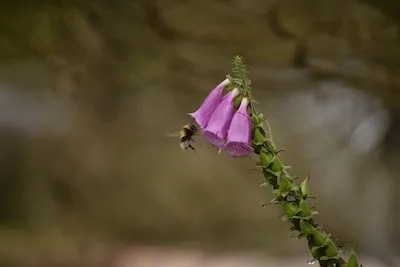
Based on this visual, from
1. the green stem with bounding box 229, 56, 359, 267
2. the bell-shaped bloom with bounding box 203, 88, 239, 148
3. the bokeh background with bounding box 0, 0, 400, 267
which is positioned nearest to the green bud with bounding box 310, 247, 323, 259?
the green stem with bounding box 229, 56, 359, 267

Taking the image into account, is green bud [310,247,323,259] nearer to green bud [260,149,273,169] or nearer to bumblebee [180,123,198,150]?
green bud [260,149,273,169]

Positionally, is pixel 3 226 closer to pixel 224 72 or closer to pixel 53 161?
pixel 53 161

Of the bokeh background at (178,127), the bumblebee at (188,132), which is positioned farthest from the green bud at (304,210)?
the bokeh background at (178,127)

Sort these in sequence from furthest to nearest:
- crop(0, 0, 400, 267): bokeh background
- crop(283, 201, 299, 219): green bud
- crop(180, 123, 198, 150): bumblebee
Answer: crop(0, 0, 400, 267): bokeh background < crop(180, 123, 198, 150): bumblebee < crop(283, 201, 299, 219): green bud

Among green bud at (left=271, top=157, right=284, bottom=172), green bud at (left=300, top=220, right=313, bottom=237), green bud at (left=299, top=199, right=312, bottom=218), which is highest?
green bud at (left=271, top=157, right=284, bottom=172)

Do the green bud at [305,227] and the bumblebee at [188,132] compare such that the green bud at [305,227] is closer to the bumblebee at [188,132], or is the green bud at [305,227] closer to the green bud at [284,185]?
the green bud at [284,185]

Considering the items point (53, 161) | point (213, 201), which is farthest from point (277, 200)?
point (53, 161)
